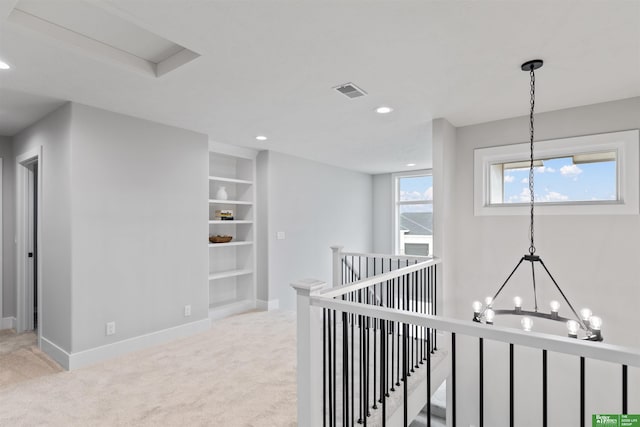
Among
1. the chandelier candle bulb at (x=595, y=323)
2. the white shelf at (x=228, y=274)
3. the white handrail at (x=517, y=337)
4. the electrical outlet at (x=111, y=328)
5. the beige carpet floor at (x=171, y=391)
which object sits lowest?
the beige carpet floor at (x=171, y=391)

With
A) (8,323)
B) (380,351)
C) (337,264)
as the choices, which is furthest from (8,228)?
(380,351)

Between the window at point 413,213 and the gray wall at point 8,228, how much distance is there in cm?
630

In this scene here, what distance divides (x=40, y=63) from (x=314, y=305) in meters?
2.45

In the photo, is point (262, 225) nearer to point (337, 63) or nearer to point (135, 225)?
point (135, 225)

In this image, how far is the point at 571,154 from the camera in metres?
3.32

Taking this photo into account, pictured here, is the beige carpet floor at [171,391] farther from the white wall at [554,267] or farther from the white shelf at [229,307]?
the white wall at [554,267]

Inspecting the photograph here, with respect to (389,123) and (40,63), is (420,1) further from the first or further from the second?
(40,63)

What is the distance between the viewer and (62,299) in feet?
10.3

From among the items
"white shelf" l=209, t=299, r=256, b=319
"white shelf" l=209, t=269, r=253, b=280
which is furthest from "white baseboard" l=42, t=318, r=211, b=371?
"white shelf" l=209, t=269, r=253, b=280

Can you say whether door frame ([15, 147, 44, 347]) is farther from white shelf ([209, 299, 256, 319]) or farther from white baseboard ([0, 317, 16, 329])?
white shelf ([209, 299, 256, 319])

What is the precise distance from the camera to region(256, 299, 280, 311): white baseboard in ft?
16.6

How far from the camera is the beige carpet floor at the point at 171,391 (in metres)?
2.33

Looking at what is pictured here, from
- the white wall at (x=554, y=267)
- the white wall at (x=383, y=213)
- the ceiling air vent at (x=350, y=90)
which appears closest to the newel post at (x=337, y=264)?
the white wall at (x=554, y=267)

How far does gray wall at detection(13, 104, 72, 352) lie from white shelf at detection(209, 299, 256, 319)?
1687 mm
